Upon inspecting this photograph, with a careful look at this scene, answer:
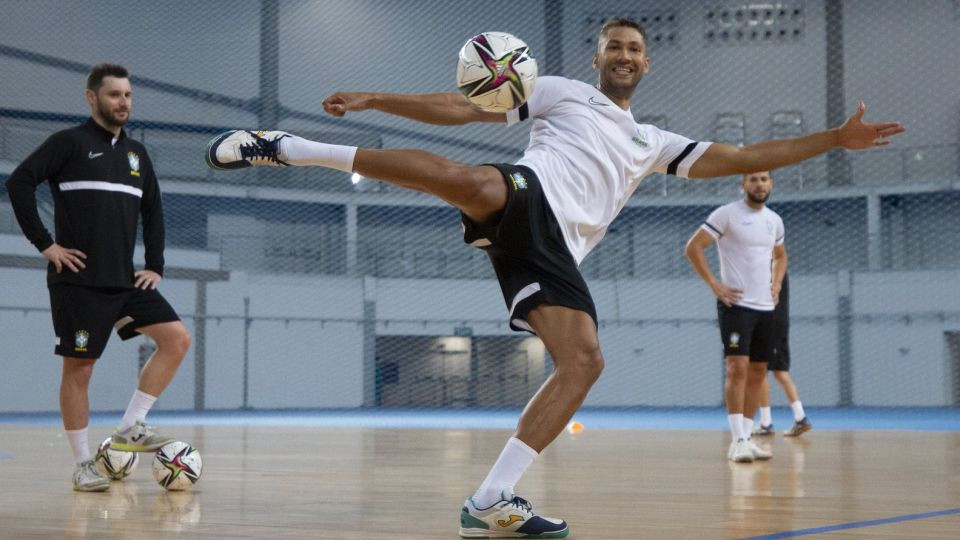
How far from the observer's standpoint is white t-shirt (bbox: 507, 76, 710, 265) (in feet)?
12.2

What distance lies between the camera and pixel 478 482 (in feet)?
18.8

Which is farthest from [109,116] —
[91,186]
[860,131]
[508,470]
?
[860,131]

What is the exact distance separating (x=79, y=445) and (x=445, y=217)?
777 inches

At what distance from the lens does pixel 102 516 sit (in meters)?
3.96

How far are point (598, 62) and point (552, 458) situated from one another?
3.97 meters

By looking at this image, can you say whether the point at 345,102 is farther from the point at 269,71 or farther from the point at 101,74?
the point at 269,71

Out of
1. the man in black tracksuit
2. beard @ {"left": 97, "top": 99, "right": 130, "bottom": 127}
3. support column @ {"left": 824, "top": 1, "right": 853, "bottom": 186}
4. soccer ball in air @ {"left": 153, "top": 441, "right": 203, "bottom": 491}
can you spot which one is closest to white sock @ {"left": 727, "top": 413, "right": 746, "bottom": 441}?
soccer ball in air @ {"left": 153, "top": 441, "right": 203, "bottom": 491}

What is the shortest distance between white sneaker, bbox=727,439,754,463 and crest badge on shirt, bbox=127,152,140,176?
4329 millimetres

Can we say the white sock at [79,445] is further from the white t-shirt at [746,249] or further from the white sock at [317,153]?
the white t-shirt at [746,249]

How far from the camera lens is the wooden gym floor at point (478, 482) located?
360 cm

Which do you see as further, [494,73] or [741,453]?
[741,453]

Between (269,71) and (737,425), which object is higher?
(269,71)

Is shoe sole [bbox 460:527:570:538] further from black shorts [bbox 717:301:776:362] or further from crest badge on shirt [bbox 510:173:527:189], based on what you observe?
black shorts [bbox 717:301:776:362]

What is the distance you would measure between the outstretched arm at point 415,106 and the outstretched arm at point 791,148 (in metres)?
0.88
